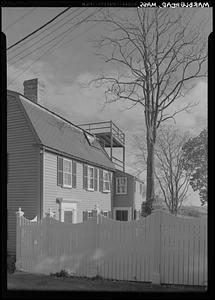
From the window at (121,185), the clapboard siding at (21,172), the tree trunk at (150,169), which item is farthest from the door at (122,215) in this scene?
the clapboard siding at (21,172)

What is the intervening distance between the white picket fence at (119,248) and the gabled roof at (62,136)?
563 millimetres

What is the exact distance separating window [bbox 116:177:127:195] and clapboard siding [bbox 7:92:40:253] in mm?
757

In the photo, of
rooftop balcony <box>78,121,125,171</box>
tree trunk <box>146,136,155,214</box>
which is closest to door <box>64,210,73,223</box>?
rooftop balcony <box>78,121,125,171</box>

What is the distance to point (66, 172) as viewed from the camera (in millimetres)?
2779

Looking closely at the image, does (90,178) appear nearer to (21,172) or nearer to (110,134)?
(21,172)

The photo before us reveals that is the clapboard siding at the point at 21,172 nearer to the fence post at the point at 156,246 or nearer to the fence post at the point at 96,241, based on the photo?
the fence post at the point at 96,241

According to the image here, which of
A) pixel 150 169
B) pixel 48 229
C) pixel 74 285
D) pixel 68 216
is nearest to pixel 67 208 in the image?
pixel 68 216

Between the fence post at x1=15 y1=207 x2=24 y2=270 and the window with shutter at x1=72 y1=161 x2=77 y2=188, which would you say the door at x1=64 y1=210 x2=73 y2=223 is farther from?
the fence post at x1=15 y1=207 x2=24 y2=270

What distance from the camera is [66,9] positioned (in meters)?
1.73

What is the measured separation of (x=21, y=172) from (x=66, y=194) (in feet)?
1.70

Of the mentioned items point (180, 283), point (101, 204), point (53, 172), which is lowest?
point (180, 283)
